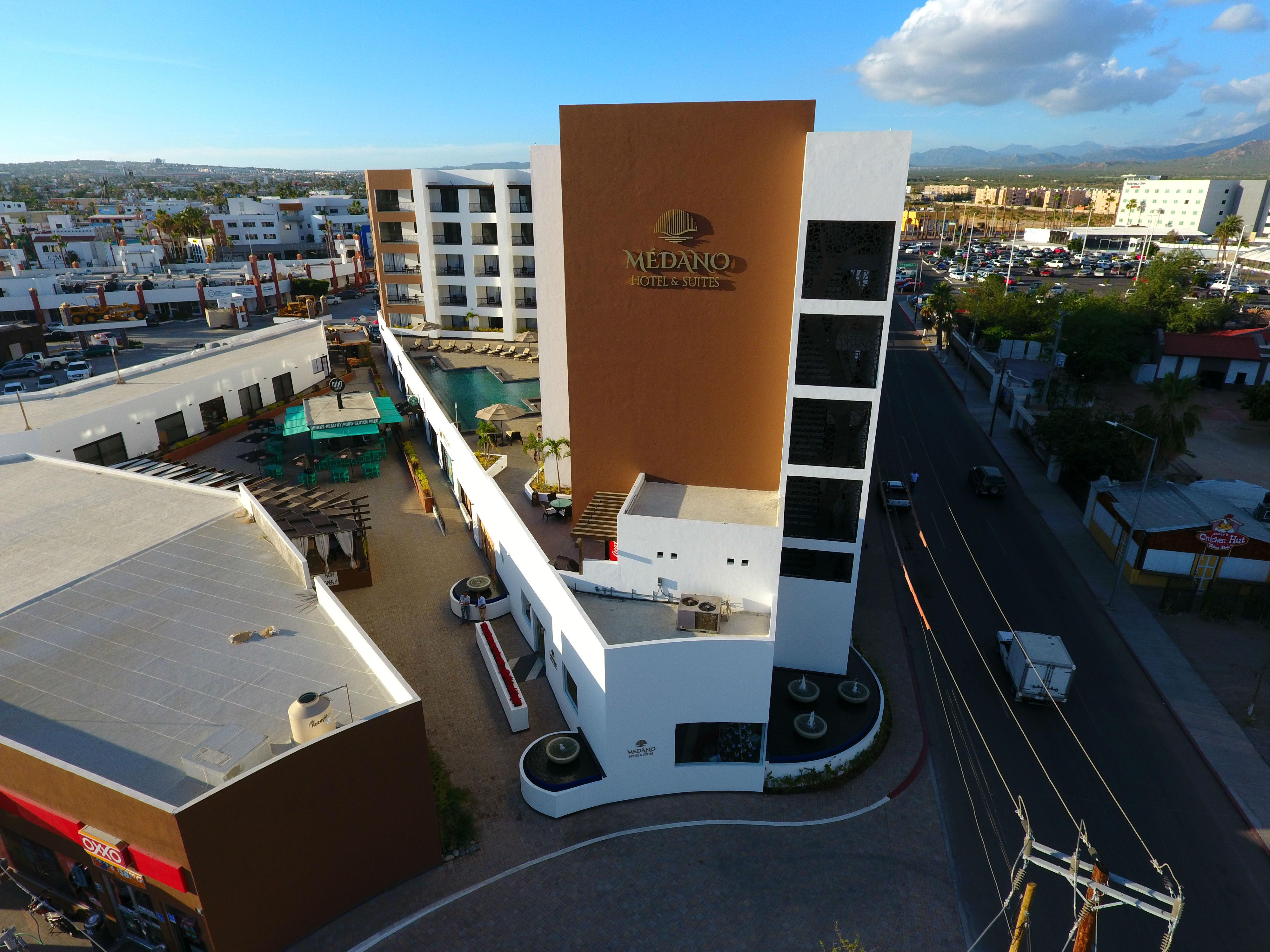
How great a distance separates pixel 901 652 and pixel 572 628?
14266 mm

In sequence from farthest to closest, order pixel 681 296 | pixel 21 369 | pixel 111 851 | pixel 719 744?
pixel 21 369
pixel 681 296
pixel 719 744
pixel 111 851

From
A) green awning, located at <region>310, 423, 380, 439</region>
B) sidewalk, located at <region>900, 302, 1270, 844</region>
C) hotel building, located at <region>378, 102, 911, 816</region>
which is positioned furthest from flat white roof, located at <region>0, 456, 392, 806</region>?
sidewalk, located at <region>900, 302, 1270, 844</region>

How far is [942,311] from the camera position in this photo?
8212cm

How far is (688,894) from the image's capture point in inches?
722

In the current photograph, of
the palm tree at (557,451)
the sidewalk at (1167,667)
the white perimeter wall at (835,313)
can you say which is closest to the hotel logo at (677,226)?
the white perimeter wall at (835,313)

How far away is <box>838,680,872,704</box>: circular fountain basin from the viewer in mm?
23875

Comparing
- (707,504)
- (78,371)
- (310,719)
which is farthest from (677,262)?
(78,371)

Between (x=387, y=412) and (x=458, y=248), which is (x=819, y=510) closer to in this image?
(x=387, y=412)

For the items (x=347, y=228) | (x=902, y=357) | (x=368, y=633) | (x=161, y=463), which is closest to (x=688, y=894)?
(x=368, y=633)

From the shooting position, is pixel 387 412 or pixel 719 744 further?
pixel 387 412

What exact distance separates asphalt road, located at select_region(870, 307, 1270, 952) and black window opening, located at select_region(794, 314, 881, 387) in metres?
12.1

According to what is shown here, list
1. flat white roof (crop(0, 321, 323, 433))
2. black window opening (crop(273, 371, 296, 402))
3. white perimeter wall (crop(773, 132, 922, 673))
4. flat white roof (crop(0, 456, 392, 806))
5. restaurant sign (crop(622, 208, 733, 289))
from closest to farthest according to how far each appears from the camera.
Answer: flat white roof (crop(0, 456, 392, 806)) → white perimeter wall (crop(773, 132, 922, 673)) → restaurant sign (crop(622, 208, 733, 289)) → flat white roof (crop(0, 321, 323, 433)) → black window opening (crop(273, 371, 296, 402))

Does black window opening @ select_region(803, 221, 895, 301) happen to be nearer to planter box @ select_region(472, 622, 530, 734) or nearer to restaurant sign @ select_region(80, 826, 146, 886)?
planter box @ select_region(472, 622, 530, 734)

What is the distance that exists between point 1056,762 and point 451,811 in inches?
737
